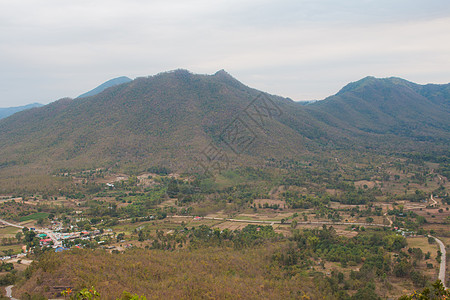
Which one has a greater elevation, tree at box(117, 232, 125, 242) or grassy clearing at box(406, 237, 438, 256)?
tree at box(117, 232, 125, 242)

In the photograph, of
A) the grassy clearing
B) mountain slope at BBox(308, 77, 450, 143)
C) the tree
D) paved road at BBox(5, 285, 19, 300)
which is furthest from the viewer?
mountain slope at BBox(308, 77, 450, 143)

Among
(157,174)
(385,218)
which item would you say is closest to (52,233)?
(157,174)

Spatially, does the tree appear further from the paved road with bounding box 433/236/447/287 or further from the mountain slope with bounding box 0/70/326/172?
the mountain slope with bounding box 0/70/326/172

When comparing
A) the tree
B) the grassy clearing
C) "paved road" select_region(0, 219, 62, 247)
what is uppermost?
"paved road" select_region(0, 219, 62, 247)

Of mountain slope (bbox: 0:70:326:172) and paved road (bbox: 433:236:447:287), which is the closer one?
paved road (bbox: 433:236:447:287)

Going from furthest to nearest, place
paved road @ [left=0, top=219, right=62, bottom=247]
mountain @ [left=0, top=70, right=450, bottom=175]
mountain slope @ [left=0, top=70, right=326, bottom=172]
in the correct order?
mountain slope @ [left=0, top=70, right=326, bottom=172] < mountain @ [left=0, top=70, right=450, bottom=175] < paved road @ [left=0, top=219, right=62, bottom=247]

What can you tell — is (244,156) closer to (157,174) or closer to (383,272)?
(157,174)

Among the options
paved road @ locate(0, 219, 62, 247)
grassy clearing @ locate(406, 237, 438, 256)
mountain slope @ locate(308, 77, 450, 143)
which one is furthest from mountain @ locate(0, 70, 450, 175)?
grassy clearing @ locate(406, 237, 438, 256)

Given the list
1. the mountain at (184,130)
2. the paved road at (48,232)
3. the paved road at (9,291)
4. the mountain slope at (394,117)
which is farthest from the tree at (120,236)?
the mountain slope at (394,117)

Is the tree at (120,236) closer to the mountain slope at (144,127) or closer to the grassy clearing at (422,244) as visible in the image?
the grassy clearing at (422,244)
